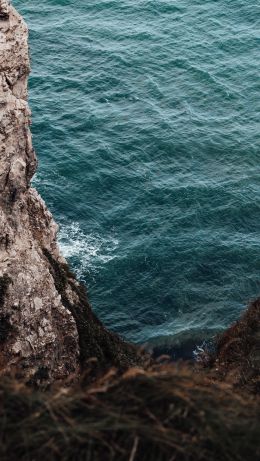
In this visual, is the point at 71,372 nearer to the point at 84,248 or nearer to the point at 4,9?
the point at 4,9

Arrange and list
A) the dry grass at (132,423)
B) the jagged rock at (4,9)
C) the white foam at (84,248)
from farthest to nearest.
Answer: the white foam at (84,248) < the jagged rock at (4,9) < the dry grass at (132,423)

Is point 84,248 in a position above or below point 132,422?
below

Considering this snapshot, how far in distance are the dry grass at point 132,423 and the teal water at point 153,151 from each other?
32.0 metres

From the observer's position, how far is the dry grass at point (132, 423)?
1313 centimetres

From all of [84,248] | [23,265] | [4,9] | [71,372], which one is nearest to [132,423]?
[23,265]

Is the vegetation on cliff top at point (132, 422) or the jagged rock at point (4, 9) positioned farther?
the jagged rock at point (4, 9)

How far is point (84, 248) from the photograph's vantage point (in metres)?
53.4

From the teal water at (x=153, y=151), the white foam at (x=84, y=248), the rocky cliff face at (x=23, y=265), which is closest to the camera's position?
the rocky cliff face at (x=23, y=265)

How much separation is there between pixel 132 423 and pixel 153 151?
168 ft

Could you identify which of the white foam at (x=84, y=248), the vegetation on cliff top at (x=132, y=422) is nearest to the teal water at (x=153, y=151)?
the white foam at (x=84, y=248)

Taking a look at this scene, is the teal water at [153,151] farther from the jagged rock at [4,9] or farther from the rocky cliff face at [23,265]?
the jagged rock at [4,9]

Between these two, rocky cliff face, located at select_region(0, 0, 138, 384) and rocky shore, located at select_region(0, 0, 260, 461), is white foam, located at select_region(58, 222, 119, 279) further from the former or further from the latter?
rocky cliff face, located at select_region(0, 0, 138, 384)

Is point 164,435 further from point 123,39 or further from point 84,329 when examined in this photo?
point 123,39

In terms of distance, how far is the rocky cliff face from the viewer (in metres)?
28.4
